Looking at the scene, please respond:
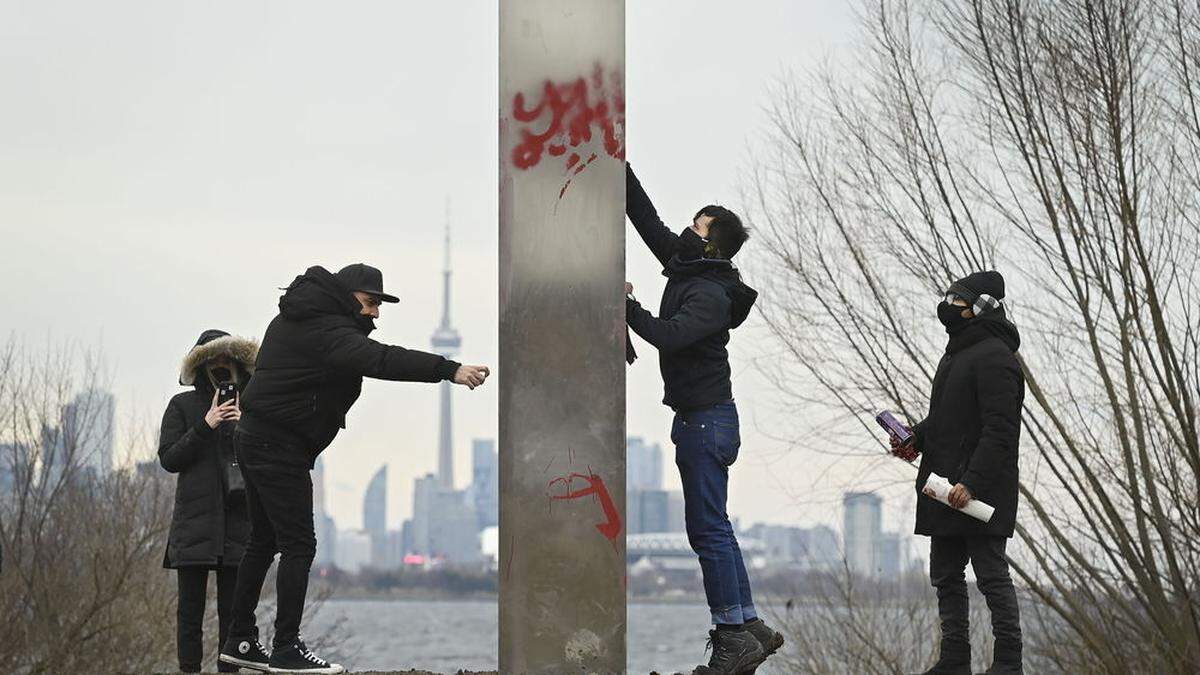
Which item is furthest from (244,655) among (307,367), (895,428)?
(895,428)

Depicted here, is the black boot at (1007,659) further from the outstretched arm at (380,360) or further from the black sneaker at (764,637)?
the outstretched arm at (380,360)

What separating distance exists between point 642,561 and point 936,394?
315 ft

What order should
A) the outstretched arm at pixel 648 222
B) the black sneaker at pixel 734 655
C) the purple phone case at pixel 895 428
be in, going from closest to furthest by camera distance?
the black sneaker at pixel 734 655 → the outstretched arm at pixel 648 222 → the purple phone case at pixel 895 428

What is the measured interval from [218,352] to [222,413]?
0.92 ft

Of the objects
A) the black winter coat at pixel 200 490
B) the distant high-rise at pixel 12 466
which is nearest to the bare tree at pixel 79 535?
the distant high-rise at pixel 12 466

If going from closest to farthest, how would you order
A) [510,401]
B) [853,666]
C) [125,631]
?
1. [510,401]
2. [853,666]
3. [125,631]

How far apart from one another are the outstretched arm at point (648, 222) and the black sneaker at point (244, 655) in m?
2.14

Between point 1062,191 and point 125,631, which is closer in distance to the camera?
point 1062,191

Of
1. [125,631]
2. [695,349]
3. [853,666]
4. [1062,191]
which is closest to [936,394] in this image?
[695,349]

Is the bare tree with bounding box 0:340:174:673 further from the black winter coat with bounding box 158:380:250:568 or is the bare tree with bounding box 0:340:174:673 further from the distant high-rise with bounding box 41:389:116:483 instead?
the black winter coat with bounding box 158:380:250:568

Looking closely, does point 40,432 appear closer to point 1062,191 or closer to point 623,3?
point 1062,191

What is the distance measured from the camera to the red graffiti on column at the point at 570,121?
571 cm

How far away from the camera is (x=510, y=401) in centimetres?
564

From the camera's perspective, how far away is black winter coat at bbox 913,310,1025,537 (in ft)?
21.9
